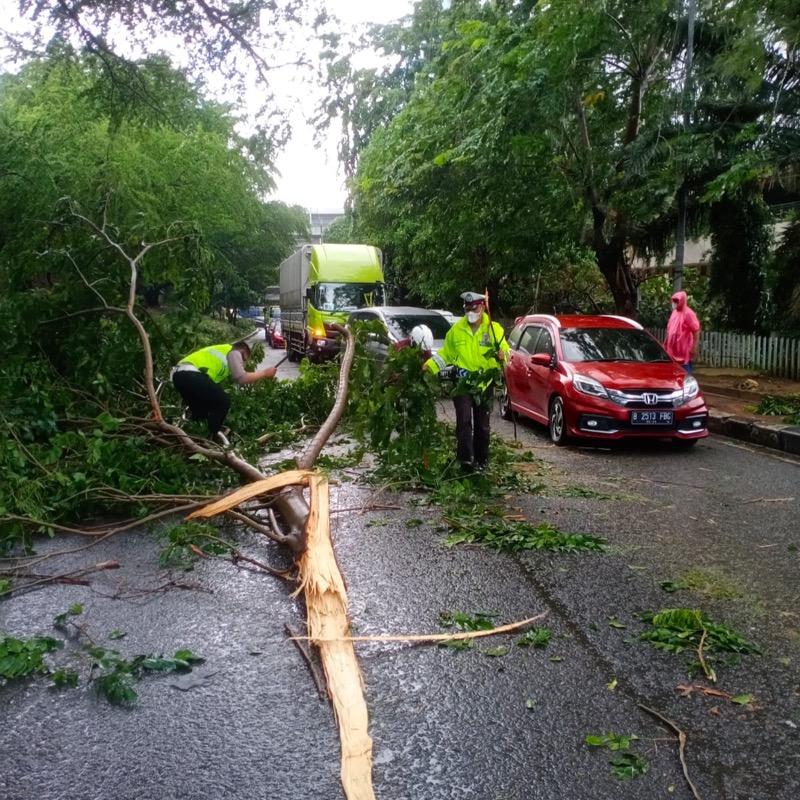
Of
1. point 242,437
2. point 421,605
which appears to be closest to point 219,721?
point 421,605

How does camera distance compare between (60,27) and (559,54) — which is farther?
(559,54)

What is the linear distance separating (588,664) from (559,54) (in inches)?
493

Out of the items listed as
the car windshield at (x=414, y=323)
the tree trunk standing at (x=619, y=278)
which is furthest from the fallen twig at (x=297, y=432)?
the tree trunk standing at (x=619, y=278)

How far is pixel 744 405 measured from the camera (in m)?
13.5

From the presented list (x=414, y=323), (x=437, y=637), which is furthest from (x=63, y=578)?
(x=414, y=323)

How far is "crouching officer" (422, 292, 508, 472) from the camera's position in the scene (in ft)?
25.9

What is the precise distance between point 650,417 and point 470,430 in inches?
108

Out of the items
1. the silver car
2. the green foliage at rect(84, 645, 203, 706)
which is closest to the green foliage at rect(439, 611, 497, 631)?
the green foliage at rect(84, 645, 203, 706)

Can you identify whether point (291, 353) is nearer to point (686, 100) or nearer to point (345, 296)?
point (345, 296)

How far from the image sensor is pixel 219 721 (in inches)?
135

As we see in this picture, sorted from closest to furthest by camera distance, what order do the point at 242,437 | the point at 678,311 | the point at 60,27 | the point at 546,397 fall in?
the point at 242,437, the point at 60,27, the point at 546,397, the point at 678,311

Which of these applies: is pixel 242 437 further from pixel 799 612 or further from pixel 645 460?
pixel 799 612

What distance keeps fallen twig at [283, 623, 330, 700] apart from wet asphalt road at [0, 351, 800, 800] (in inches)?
1.9

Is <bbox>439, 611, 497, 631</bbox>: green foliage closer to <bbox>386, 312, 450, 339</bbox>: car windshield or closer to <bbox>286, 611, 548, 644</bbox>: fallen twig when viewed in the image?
<bbox>286, 611, 548, 644</bbox>: fallen twig
